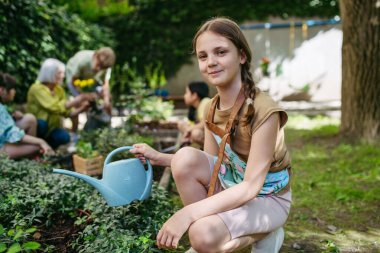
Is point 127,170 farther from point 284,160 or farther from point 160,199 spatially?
point 284,160

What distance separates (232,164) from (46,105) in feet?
10.4

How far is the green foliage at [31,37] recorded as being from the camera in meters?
5.16

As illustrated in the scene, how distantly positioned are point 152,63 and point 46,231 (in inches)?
327

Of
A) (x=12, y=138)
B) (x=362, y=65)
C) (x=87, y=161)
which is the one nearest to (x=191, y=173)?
(x=87, y=161)

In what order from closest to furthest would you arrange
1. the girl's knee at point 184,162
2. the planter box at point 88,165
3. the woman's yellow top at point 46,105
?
the girl's knee at point 184,162
the planter box at point 88,165
the woman's yellow top at point 46,105

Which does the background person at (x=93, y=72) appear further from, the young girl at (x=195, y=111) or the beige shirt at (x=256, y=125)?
the beige shirt at (x=256, y=125)

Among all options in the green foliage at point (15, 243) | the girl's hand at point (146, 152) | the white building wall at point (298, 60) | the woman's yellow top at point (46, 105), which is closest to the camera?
the green foliage at point (15, 243)

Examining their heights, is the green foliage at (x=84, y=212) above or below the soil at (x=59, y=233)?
above

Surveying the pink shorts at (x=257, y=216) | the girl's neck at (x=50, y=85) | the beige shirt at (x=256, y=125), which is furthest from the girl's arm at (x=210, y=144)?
the girl's neck at (x=50, y=85)

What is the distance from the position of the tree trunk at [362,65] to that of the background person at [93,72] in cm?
296

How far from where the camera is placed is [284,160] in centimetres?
213

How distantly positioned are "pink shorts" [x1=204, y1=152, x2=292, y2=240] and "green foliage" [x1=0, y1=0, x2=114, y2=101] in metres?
3.90

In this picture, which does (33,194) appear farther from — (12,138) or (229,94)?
(12,138)

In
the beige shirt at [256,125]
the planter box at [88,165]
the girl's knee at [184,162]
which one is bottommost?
the planter box at [88,165]
